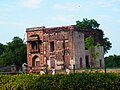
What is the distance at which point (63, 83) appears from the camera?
42.8ft

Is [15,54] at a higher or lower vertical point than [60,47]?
lower

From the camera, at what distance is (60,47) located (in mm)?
50812

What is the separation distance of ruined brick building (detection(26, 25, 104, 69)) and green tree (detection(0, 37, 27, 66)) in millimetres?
4184

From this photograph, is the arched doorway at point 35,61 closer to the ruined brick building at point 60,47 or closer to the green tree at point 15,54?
the ruined brick building at point 60,47

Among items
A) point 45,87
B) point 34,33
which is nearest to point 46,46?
point 34,33

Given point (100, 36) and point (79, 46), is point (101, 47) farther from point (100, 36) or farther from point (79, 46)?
point (79, 46)

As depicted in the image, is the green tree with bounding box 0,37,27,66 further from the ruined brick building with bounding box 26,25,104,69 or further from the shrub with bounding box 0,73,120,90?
the shrub with bounding box 0,73,120,90

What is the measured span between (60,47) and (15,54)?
1086 centimetres

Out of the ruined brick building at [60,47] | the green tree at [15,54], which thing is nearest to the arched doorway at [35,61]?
the ruined brick building at [60,47]

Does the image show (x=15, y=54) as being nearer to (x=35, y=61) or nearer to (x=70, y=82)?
(x=35, y=61)

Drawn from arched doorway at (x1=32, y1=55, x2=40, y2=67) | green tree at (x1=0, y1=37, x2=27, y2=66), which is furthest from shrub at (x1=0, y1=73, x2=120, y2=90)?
green tree at (x1=0, y1=37, x2=27, y2=66)

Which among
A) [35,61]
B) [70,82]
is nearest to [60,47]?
[35,61]

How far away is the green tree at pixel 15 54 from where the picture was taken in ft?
191

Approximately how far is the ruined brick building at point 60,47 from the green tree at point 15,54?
4.18 meters
